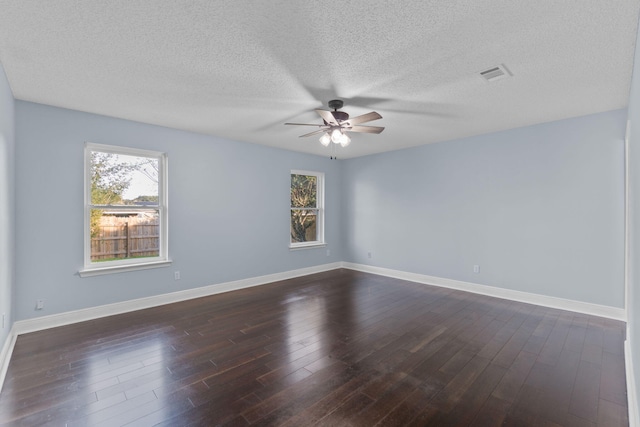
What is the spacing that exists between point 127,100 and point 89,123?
0.84 m

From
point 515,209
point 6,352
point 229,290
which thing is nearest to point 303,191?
point 229,290

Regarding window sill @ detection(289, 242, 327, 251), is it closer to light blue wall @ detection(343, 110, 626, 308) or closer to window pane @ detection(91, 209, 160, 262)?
light blue wall @ detection(343, 110, 626, 308)

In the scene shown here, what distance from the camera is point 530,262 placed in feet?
13.9

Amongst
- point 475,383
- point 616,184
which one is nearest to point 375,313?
point 475,383

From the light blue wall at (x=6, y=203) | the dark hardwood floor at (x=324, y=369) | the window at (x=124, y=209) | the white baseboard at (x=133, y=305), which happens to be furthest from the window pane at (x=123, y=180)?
the dark hardwood floor at (x=324, y=369)

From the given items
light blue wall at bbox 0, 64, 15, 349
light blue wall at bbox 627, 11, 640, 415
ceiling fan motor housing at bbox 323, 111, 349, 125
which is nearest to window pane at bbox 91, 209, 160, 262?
light blue wall at bbox 0, 64, 15, 349

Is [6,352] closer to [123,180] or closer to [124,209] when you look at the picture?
[124,209]

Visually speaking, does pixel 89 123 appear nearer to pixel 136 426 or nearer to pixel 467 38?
pixel 136 426

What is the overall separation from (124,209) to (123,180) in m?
0.39

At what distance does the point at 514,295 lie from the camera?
4363 millimetres

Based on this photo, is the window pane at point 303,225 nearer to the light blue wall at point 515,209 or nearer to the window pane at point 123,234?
the light blue wall at point 515,209

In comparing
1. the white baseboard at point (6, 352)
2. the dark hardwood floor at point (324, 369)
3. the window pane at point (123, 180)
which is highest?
the window pane at point (123, 180)

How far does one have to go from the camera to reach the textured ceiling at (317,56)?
1834 mm

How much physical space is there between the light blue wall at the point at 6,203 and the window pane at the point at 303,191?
13.2ft
